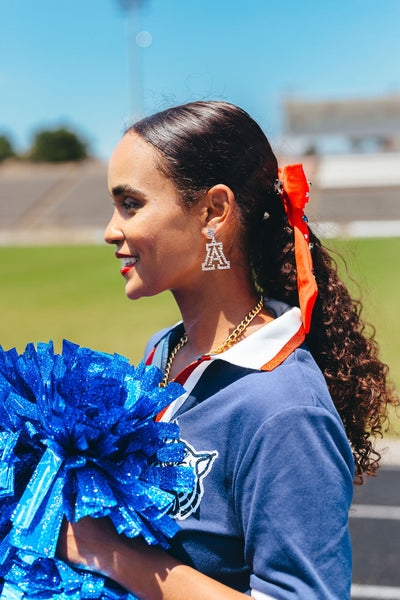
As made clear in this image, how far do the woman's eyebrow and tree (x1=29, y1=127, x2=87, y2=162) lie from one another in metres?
66.1

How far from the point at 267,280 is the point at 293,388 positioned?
46cm

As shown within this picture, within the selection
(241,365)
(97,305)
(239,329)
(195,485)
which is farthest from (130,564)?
(97,305)

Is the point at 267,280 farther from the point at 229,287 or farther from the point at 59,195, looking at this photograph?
the point at 59,195

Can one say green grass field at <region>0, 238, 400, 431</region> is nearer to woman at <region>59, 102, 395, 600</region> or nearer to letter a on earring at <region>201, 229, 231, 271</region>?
woman at <region>59, 102, 395, 600</region>

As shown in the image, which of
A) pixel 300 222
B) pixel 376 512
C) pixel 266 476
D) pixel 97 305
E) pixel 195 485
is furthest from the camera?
pixel 97 305

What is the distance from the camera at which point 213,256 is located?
149 cm

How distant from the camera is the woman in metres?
1.15

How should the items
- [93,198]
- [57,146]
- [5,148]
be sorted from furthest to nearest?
1. [5,148]
2. [57,146]
3. [93,198]

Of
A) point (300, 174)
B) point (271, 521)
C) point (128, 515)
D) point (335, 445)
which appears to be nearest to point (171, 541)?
point (128, 515)

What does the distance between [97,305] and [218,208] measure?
979 centimetres

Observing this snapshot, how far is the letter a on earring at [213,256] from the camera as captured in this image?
4.85 ft

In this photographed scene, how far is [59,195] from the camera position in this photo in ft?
128

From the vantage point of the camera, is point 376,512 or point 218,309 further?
point 376,512

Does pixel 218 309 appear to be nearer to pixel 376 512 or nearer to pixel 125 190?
pixel 125 190
